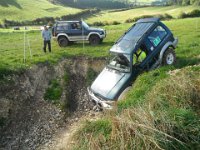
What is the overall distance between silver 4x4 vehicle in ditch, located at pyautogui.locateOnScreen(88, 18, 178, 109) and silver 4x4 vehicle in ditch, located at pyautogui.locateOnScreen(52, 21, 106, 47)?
390 inches

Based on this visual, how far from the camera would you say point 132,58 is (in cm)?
1655

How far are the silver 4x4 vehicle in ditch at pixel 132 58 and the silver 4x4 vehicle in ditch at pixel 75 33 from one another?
990 centimetres

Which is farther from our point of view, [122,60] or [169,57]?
[169,57]

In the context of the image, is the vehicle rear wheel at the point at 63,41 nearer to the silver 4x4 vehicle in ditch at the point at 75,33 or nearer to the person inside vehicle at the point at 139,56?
the silver 4x4 vehicle in ditch at the point at 75,33

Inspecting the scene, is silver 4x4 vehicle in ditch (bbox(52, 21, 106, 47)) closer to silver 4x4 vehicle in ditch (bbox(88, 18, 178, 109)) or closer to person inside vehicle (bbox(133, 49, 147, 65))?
silver 4x4 vehicle in ditch (bbox(88, 18, 178, 109))

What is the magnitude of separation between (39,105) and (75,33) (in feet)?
41.8

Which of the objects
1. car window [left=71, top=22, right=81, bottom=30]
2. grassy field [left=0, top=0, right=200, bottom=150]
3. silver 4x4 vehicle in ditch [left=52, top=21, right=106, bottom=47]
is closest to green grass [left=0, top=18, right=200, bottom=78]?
silver 4x4 vehicle in ditch [left=52, top=21, right=106, bottom=47]

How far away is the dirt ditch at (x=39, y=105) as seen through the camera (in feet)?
48.7

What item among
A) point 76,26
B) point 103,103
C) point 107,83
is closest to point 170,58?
point 107,83

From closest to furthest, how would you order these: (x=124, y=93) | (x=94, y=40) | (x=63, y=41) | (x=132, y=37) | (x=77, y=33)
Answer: (x=124, y=93)
(x=132, y=37)
(x=94, y=40)
(x=63, y=41)
(x=77, y=33)

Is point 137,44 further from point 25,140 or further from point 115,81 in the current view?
point 25,140

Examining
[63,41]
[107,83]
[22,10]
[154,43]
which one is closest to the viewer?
[107,83]

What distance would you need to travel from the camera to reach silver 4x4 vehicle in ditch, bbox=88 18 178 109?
15.8m

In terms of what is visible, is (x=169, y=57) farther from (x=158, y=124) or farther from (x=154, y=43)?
(x=158, y=124)
